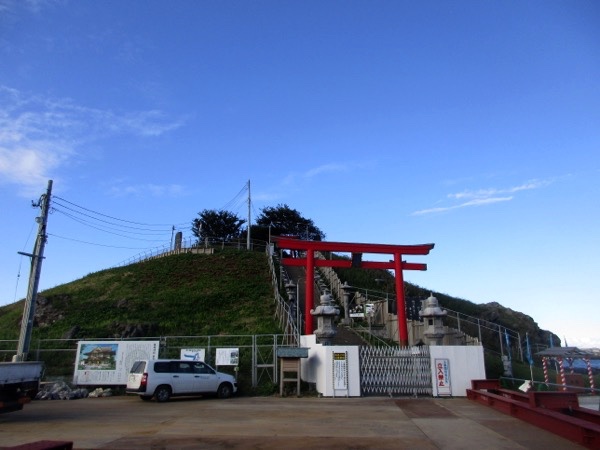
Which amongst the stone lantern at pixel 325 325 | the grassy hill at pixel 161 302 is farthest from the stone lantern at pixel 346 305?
the stone lantern at pixel 325 325

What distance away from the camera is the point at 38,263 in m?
18.5

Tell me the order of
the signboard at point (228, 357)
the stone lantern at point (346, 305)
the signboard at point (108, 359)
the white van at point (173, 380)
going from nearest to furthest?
the white van at point (173, 380) → the signboard at point (108, 359) → the signboard at point (228, 357) → the stone lantern at point (346, 305)

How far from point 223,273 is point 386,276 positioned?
55.7ft

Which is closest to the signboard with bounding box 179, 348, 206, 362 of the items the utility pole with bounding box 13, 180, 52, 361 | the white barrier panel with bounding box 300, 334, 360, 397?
the white barrier panel with bounding box 300, 334, 360, 397

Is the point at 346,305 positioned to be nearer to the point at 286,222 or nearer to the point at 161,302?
the point at 161,302

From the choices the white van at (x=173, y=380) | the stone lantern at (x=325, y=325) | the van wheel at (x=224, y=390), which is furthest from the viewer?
the stone lantern at (x=325, y=325)

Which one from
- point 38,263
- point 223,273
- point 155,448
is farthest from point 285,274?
point 155,448

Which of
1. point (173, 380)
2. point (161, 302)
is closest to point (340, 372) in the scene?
point (173, 380)

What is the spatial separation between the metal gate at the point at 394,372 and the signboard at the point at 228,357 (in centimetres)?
565

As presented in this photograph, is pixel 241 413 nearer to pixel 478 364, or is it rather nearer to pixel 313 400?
pixel 313 400

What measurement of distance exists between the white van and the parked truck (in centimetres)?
381

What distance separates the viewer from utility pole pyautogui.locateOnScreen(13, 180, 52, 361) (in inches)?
698

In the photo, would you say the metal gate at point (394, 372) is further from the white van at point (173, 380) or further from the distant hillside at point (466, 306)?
the distant hillside at point (466, 306)

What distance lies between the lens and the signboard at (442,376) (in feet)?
54.5
